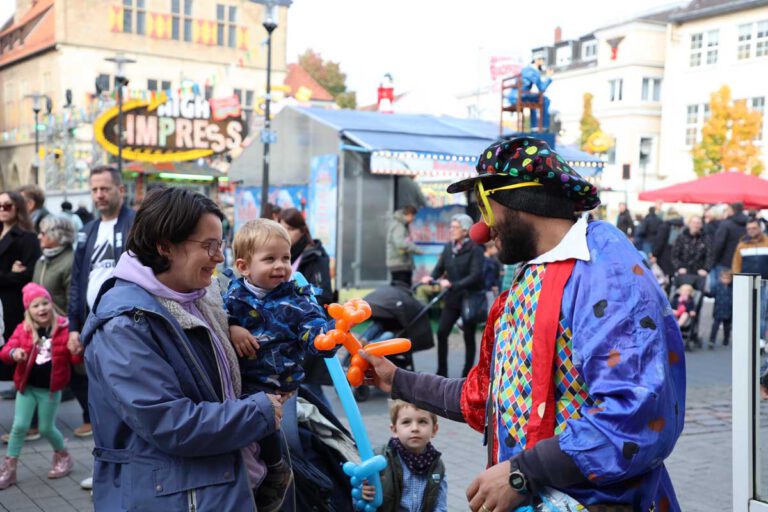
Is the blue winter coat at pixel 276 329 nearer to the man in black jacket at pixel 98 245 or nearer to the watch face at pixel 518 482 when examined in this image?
the watch face at pixel 518 482

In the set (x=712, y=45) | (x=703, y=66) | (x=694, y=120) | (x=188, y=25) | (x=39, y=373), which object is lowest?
(x=39, y=373)

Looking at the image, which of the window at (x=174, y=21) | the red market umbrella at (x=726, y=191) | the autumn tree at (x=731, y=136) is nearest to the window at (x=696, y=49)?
the autumn tree at (x=731, y=136)

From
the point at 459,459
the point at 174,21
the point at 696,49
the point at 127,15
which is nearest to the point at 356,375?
the point at 459,459

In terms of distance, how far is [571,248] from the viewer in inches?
83.9

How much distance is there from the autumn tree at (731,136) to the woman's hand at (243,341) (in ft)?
123

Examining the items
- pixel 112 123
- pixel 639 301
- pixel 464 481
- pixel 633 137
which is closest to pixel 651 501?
pixel 639 301

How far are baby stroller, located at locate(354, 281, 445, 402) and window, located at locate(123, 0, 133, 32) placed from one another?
132ft

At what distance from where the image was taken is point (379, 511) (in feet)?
12.9

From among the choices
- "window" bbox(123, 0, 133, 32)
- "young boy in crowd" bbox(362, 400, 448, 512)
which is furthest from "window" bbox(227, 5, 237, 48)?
"young boy in crowd" bbox(362, 400, 448, 512)

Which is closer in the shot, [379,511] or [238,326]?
[238,326]

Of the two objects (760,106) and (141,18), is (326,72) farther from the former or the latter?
(760,106)

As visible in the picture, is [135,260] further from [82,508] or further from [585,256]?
[82,508]

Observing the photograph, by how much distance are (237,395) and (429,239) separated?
1229 centimetres

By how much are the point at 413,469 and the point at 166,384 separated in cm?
210
